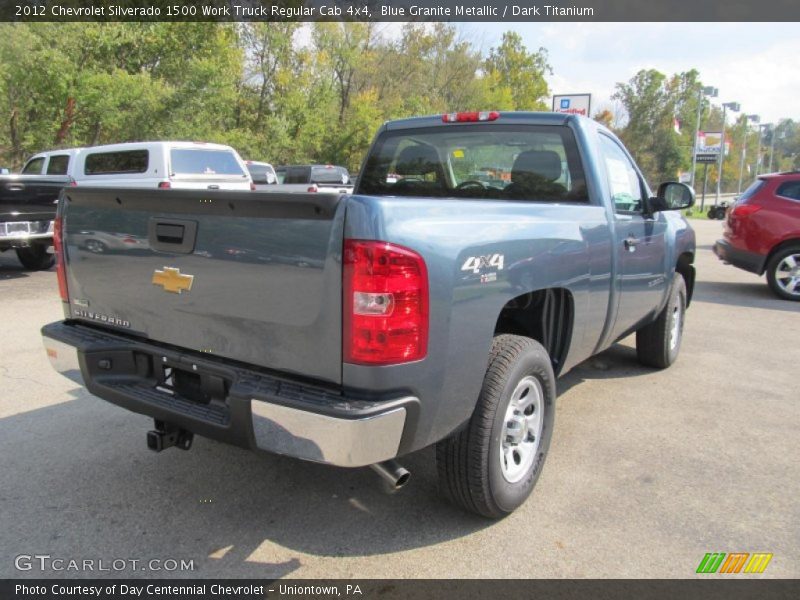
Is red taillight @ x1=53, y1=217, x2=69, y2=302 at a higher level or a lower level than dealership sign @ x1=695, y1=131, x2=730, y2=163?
lower

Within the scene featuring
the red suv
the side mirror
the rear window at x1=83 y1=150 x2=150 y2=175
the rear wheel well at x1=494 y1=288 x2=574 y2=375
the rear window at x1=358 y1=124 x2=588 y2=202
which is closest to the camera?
the rear wheel well at x1=494 y1=288 x2=574 y2=375

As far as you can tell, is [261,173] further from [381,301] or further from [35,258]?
[381,301]

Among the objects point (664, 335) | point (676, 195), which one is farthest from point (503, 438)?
point (676, 195)

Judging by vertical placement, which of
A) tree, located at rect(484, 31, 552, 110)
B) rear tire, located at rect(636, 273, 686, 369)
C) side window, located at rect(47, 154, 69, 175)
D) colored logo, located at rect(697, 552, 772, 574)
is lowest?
colored logo, located at rect(697, 552, 772, 574)

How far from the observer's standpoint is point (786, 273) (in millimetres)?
9141

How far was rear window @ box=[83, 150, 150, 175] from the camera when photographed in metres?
11.7

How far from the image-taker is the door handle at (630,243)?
13.1ft

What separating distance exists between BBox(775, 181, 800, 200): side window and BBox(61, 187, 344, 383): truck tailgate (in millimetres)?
9220

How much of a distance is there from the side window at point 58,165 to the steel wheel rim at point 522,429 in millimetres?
13012

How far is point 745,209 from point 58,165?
13.2 meters

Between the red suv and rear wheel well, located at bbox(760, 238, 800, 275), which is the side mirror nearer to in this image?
the red suv

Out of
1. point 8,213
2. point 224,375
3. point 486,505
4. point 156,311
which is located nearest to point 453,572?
point 486,505

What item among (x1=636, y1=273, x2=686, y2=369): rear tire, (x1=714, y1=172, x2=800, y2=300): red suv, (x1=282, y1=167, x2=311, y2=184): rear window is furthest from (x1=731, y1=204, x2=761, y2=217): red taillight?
(x1=282, y1=167, x2=311, y2=184): rear window

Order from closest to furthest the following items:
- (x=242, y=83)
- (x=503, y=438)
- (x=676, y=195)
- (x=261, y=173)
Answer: (x=503, y=438), (x=676, y=195), (x=261, y=173), (x=242, y=83)
